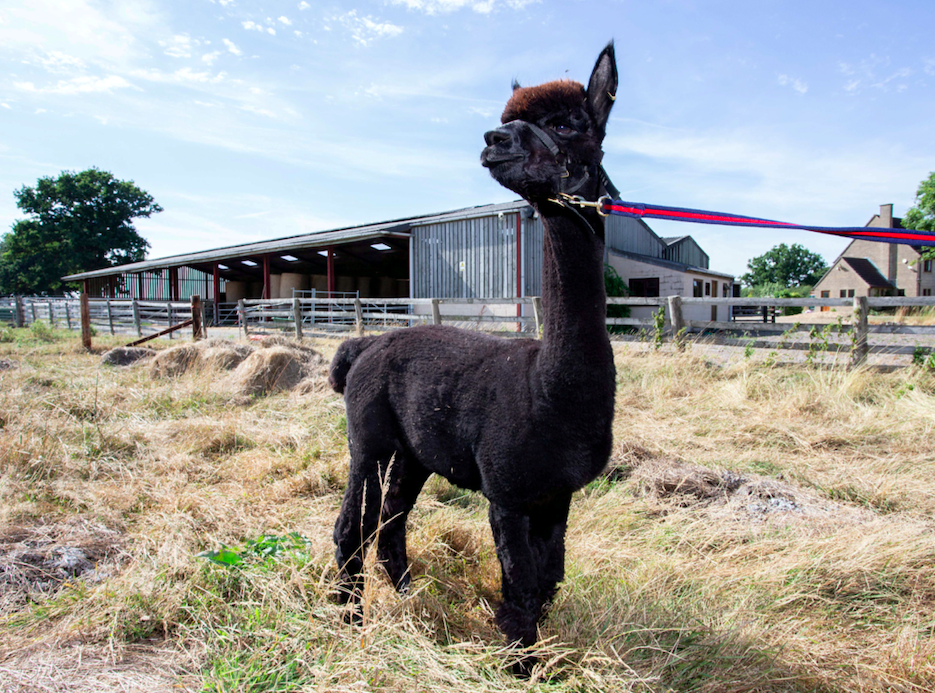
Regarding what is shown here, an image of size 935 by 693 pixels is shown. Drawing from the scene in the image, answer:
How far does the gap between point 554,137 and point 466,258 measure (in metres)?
15.3

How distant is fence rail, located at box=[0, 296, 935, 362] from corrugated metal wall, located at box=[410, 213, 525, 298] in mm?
684

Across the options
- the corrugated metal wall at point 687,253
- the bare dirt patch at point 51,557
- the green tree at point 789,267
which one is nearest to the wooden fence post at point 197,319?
the bare dirt patch at point 51,557

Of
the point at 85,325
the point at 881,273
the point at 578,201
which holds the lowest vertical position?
the point at 85,325

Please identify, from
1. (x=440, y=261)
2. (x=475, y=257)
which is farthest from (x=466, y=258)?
(x=440, y=261)

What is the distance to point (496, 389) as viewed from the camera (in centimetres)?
182

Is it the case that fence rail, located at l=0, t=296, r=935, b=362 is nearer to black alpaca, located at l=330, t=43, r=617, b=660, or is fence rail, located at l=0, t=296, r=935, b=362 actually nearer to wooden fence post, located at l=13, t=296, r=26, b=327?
wooden fence post, located at l=13, t=296, r=26, b=327

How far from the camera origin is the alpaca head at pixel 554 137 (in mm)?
1596

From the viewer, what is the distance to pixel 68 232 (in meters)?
46.2

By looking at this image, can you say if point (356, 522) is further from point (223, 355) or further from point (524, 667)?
point (223, 355)

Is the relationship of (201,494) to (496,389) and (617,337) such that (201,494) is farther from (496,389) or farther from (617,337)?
(617,337)

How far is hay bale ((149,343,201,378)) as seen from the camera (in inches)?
313

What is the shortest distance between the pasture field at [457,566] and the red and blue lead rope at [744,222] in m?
1.50

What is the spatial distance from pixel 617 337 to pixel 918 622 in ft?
24.5

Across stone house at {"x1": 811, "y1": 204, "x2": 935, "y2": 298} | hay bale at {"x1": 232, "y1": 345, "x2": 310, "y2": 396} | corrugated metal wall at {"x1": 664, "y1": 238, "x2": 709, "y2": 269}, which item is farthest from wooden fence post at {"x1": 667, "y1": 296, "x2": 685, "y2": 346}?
stone house at {"x1": 811, "y1": 204, "x2": 935, "y2": 298}
